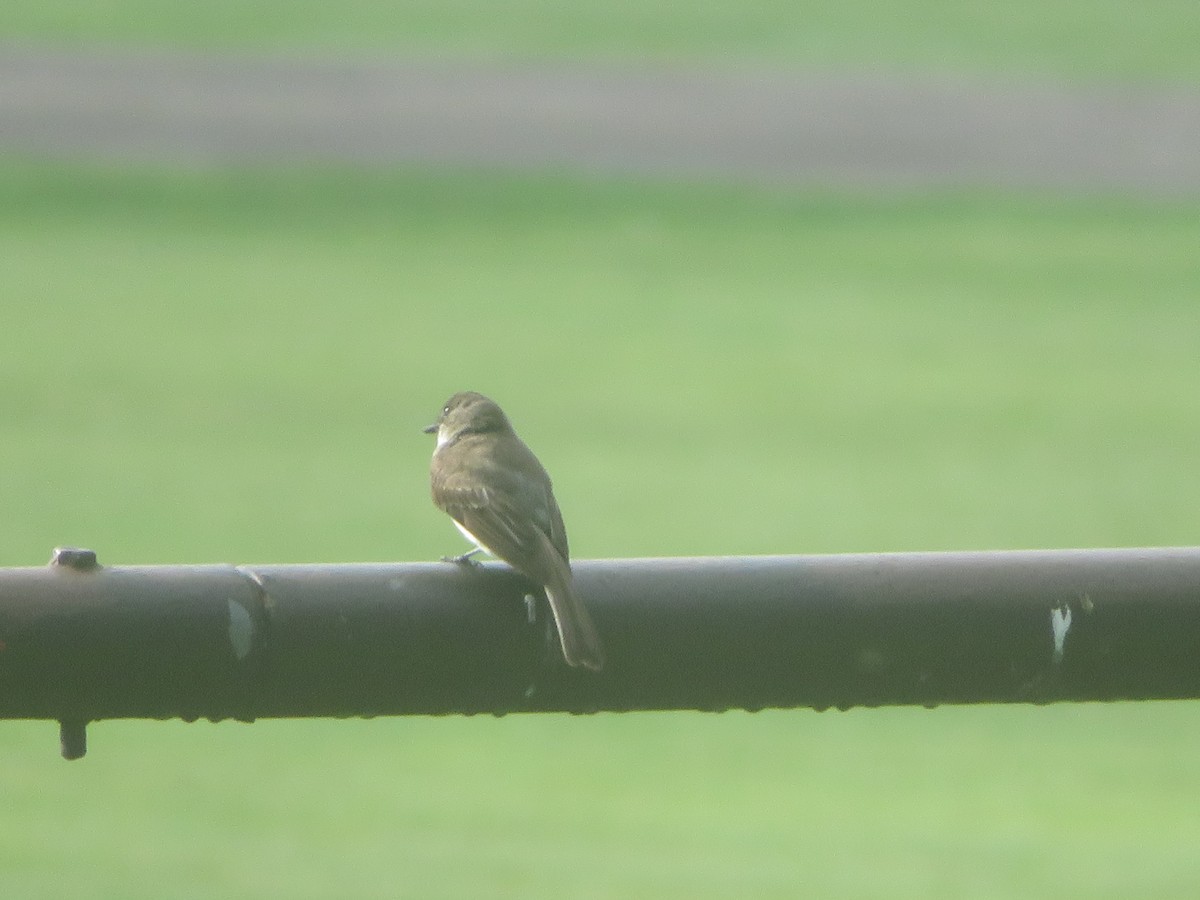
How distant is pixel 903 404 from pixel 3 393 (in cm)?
599

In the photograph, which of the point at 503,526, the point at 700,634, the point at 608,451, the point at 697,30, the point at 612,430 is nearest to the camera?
the point at 700,634

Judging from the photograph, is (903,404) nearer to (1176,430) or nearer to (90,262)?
(1176,430)

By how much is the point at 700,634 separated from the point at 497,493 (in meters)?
1.42

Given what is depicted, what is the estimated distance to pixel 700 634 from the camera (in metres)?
2.25

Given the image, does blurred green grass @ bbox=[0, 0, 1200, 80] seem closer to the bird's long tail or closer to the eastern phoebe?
the eastern phoebe

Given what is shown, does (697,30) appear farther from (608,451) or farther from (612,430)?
(608,451)

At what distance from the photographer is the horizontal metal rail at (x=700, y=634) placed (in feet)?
7.15

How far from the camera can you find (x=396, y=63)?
27.8 m

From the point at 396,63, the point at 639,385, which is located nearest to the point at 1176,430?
the point at 639,385

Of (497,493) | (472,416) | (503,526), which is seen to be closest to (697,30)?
(472,416)

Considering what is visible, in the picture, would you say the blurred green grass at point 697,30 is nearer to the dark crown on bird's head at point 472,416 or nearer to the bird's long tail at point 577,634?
the dark crown on bird's head at point 472,416

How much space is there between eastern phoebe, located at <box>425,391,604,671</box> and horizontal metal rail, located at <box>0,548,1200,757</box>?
5.9 inches

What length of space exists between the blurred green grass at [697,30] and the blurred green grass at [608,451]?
5.93 meters

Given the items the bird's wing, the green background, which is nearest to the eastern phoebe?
the bird's wing
